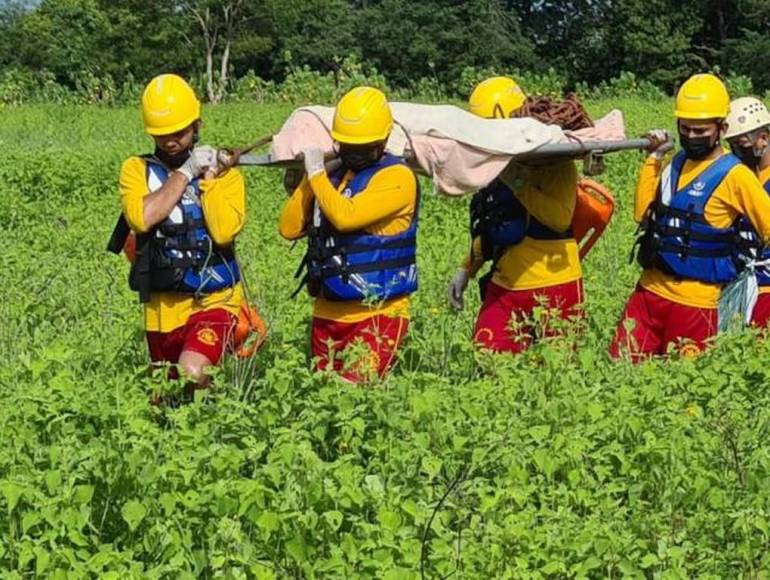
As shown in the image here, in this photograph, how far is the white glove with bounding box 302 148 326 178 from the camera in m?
5.26

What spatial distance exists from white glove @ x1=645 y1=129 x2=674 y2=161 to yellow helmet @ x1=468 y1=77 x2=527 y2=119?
0.66 metres

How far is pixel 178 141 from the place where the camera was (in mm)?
5402

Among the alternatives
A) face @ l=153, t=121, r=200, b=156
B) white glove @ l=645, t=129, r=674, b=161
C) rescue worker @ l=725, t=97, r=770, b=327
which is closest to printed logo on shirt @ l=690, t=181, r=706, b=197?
white glove @ l=645, t=129, r=674, b=161

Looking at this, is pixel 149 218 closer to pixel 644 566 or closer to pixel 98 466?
pixel 98 466

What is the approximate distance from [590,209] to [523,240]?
1.60 feet

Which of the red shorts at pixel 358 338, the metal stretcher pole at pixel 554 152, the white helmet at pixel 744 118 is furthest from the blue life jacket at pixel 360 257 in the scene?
the white helmet at pixel 744 118

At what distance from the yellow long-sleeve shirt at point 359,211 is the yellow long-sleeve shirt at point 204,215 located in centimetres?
28

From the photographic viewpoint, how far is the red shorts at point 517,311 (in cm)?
593

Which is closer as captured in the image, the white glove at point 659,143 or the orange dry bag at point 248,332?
the orange dry bag at point 248,332

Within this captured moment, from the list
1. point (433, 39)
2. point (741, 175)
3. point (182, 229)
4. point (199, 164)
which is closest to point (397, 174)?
point (199, 164)

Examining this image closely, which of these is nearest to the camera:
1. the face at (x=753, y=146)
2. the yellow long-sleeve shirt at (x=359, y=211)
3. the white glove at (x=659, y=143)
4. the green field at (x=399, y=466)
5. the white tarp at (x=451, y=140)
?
the green field at (x=399, y=466)

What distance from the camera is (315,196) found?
530 centimetres

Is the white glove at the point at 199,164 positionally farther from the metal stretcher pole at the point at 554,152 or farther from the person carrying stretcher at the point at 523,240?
the person carrying stretcher at the point at 523,240

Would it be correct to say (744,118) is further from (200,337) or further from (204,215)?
(200,337)
